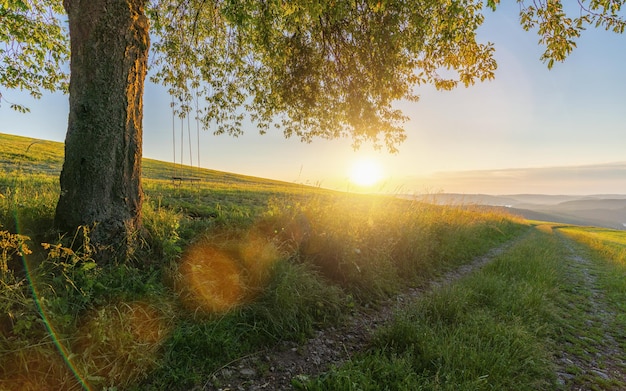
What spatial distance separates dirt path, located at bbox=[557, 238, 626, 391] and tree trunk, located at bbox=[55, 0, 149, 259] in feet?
19.3

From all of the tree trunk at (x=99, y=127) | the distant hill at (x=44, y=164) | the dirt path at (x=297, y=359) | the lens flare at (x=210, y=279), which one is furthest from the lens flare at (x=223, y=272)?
the distant hill at (x=44, y=164)

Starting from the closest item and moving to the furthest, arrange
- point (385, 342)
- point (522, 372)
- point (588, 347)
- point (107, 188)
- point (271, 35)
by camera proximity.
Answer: point (522, 372), point (385, 342), point (107, 188), point (588, 347), point (271, 35)

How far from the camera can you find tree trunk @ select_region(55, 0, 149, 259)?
3.91 m

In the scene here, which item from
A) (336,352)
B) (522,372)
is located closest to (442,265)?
(522,372)

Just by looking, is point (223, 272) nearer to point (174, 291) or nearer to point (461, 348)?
point (174, 291)

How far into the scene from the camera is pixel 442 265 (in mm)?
8086

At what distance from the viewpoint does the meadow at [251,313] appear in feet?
8.88

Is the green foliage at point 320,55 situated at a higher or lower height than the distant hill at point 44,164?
higher

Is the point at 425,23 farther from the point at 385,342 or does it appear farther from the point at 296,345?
the point at 296,345

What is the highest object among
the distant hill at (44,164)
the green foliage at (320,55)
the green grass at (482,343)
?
the green foliage at (320,55)

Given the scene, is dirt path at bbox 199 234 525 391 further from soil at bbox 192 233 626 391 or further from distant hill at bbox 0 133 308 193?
distant hill at bbox 0 133 308 193

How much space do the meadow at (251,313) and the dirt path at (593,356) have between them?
0.02m

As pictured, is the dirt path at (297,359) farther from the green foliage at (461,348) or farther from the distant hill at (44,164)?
the distant hill at (44,164)

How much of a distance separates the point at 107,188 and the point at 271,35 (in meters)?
5.88
